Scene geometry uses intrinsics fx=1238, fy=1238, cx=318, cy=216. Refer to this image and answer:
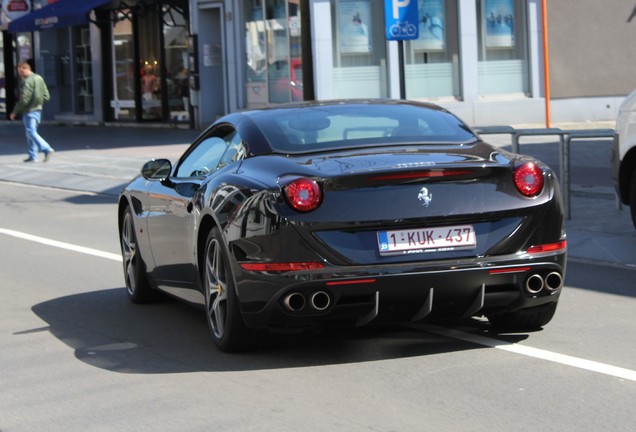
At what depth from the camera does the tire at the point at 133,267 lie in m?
8.84

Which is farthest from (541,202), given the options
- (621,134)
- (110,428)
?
(621,134)

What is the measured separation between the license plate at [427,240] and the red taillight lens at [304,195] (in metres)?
0.37

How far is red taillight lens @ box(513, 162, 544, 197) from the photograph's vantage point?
6.57 meters

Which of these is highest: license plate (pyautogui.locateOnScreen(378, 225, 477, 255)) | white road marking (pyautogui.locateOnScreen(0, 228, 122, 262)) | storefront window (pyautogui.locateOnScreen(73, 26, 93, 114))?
storefront window (pyautogui.locateOnScreen(73, 26, 93, 114))

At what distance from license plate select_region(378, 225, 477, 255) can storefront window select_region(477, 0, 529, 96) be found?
21.7 meters

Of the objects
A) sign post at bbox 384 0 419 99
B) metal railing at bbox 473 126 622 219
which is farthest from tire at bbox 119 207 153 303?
sign post at bbox 384 0 419 99

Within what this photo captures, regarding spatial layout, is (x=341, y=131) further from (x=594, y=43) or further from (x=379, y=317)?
(x=594, y=43)

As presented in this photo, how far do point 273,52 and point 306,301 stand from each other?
22515mm

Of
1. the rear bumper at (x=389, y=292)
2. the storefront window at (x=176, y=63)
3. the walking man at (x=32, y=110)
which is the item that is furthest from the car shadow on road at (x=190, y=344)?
the storefront window at (x=176, y=63)

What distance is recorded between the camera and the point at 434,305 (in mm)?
6410

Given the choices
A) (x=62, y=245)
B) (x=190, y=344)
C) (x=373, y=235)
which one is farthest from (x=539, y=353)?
(x=62, y=245)

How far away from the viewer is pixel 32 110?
78.0 feet

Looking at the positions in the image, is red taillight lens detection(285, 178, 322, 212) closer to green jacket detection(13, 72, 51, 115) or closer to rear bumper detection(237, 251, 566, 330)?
rear bumper detection(237, 251, 566, 330)

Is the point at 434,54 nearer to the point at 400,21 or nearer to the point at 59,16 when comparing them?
the point at 59,16
